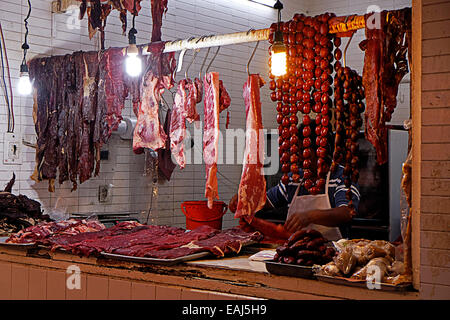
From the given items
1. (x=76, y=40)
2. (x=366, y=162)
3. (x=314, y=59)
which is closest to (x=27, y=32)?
(x=76, y=40)

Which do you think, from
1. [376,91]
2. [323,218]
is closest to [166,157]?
[323,218]

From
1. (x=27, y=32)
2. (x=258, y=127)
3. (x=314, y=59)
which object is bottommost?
(x=258, y=127)

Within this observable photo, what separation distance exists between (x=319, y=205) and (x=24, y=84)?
10.2 feet

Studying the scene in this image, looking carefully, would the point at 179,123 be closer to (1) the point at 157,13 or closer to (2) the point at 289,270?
(1) the point at 157,13

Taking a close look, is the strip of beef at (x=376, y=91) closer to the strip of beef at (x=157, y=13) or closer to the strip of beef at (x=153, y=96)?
the strip of beef at (x=153, y=96)

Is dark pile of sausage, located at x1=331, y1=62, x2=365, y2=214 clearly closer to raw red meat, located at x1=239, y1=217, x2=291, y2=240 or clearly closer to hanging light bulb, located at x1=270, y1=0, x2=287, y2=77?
hanging light bulb, located at x1=270, y1=0, x2=287, y2=77

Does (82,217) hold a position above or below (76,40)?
below

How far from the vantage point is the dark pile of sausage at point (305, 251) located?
3049 millimetres

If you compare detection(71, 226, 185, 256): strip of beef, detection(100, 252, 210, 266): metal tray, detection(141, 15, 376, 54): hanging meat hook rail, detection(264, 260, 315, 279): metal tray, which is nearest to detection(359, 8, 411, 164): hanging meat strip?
detection(141, 15, 376, 54): hanging meat hook rail

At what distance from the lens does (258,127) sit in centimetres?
410

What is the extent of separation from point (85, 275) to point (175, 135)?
1377 millimetres

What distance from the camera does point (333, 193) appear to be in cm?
577

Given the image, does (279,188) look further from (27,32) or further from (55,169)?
(27,32)

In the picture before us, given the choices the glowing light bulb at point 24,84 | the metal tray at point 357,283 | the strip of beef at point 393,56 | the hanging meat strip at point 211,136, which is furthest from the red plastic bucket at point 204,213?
the metal tray at point 357,283
